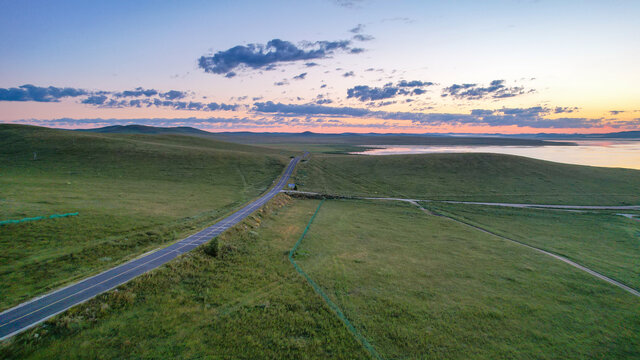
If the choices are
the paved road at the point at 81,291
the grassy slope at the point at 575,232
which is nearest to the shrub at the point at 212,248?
the paved road at the point at 81,291

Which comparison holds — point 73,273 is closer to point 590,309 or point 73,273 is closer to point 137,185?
point 590,309

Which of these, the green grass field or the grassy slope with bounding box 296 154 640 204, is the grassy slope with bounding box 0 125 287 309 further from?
the grassy slope with bounding box 296 154 640 204

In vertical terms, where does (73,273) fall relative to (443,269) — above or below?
above

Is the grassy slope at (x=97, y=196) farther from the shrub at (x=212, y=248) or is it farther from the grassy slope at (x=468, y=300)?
the grassy slope at (x=468, y=300)

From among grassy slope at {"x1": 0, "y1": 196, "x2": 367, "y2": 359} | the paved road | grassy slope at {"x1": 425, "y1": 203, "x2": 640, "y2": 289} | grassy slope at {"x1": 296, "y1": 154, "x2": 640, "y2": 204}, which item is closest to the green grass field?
grassy slope at {"x1": 0, "y1": 196, "x2": 367, "y2": 359}

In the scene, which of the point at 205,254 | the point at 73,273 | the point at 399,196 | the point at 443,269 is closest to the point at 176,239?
the point at 205,254

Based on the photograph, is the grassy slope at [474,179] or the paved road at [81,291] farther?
the grassy slope at [474,179]

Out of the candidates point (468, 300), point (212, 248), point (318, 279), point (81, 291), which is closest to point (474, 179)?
point (468, 300)
